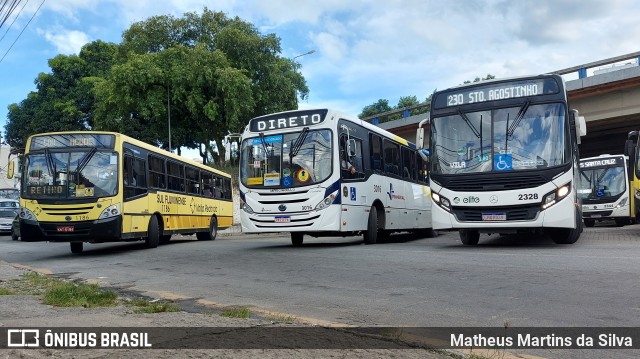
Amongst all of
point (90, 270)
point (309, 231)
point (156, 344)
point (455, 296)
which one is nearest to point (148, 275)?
point (90, 270)

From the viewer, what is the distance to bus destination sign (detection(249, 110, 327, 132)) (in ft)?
46.1

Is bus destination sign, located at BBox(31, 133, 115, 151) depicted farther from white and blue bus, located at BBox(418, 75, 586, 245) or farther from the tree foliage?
the tree foliage

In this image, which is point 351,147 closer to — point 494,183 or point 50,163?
point 494,183

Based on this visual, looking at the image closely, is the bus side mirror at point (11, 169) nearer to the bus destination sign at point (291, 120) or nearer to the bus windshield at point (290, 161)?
the bus windshield at point (290, 161)

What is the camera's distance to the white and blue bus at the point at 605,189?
80.0ft

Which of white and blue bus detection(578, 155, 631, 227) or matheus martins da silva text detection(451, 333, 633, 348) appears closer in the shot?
matheus martins da silva text detection(451, 333, 633, 348)

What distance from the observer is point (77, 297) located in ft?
22.7

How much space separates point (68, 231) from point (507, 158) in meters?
10.1

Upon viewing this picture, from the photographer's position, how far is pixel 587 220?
84.7 ft

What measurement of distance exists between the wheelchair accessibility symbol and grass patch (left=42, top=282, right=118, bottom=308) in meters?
8.18

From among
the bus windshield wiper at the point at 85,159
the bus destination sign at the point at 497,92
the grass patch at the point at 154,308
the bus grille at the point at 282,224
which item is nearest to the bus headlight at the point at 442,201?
the bus destination sign at the point at 497,92

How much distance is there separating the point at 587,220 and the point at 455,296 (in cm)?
2140

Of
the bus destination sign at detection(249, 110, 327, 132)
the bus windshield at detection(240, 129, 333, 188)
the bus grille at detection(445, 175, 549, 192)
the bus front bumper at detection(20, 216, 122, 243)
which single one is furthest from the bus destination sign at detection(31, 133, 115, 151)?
the bus grille at detection(445, 175, 549, 192)

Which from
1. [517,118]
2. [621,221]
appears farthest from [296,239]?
[621,221]
